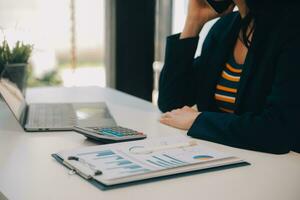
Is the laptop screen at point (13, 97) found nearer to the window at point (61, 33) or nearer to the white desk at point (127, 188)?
the white desk at point (127, 188)

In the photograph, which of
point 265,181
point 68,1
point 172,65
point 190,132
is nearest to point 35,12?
point 68,1

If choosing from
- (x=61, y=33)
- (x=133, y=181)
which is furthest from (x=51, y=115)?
(x=61, y=33)

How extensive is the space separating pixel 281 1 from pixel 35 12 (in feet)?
4.43

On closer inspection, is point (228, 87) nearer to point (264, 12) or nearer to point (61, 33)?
point (264, 12)

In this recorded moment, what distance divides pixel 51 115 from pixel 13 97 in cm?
Result: 12

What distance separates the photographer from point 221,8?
152 centimetres

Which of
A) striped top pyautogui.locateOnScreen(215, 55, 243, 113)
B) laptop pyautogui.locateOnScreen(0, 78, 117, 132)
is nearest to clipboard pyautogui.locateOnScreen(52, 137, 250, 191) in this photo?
laptop pyautogui.locateOnScreen(0, 78, 117, 132)

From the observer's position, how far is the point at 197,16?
154cm

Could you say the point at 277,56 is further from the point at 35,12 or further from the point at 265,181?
the point at 35,12

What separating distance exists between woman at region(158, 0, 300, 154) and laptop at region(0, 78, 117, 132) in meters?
0.19

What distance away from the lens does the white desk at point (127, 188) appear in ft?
2.76

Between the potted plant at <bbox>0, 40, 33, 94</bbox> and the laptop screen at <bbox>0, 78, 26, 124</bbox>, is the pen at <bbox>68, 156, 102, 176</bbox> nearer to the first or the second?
the laptop screen at <bbox>0, 78, 26, 124</bbox>

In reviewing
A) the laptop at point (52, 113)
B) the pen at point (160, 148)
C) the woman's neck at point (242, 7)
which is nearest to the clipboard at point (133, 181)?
the pen at point (160, 148)

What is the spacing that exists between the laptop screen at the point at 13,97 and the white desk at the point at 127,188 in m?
0.05
